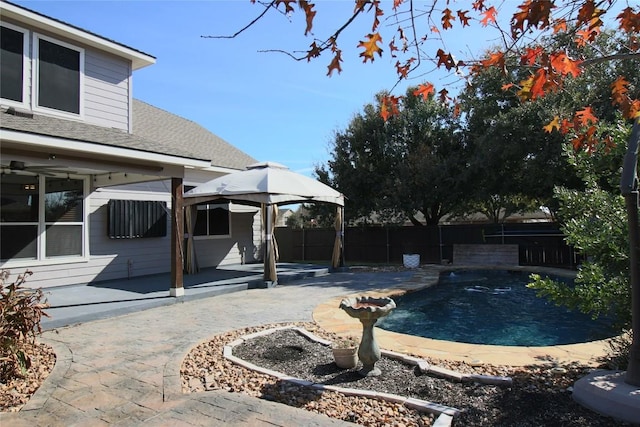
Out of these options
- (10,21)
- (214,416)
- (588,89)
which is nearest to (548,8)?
(214,416)

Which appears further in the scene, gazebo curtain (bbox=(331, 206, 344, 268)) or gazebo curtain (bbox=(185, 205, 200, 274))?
gazebo curtain (bbox=(331, 206, 344, 268))

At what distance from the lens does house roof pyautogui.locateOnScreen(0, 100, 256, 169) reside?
23.1 ft

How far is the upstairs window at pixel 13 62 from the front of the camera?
27.0ft

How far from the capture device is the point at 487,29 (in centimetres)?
350

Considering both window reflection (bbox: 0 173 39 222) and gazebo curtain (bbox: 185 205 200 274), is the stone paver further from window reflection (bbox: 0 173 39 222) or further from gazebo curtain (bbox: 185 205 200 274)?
window reflection (bbox: 0 173 39 222)

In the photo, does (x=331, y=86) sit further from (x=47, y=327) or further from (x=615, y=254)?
(x=47, y=327)

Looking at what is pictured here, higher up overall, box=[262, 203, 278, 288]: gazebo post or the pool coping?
box=[262, 203, 278, 288]: gazebo post

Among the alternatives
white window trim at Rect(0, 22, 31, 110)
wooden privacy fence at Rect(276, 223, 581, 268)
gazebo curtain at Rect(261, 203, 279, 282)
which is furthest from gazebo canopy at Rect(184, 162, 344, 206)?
wooden privacy fence at Rect(276, 223, 581, 268)

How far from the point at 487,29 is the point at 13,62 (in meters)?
9.15

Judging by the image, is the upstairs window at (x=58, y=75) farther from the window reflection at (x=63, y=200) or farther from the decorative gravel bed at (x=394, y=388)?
the decorative gravel bed at (x=394, y=388)

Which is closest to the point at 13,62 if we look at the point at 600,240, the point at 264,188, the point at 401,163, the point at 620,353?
the point at 264,188

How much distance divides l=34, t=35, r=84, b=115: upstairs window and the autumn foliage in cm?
842

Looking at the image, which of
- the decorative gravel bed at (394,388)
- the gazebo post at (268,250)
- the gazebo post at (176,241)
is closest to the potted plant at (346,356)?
the decorative gravel bed at (394,388)

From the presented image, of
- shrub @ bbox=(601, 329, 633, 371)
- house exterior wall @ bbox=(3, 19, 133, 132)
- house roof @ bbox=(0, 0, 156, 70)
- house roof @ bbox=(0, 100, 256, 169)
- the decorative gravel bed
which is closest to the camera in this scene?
the decorative gravel bed
